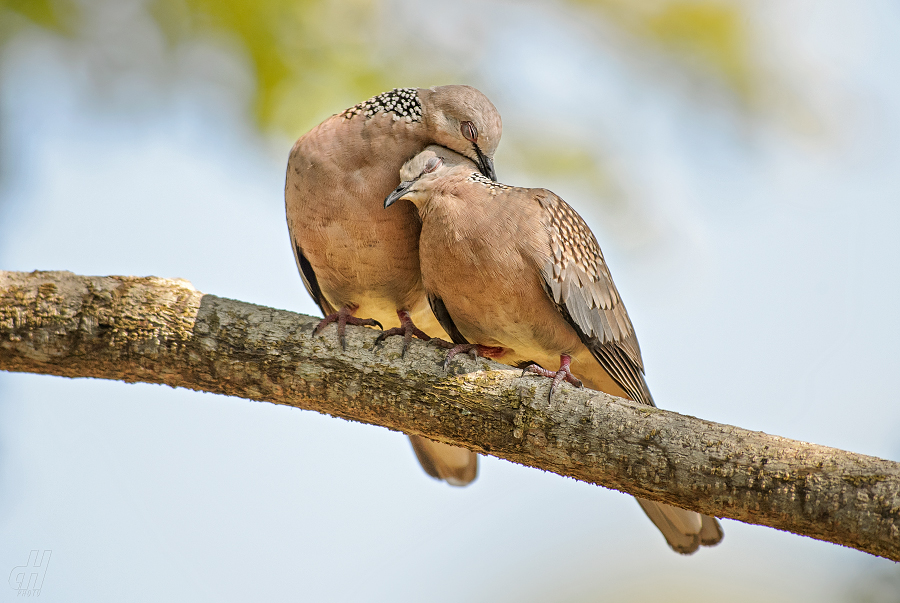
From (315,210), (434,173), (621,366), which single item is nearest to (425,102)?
(434,173)

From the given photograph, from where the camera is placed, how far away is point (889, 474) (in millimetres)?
2623

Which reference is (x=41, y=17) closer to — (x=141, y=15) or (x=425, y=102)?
(x=141, y=15)

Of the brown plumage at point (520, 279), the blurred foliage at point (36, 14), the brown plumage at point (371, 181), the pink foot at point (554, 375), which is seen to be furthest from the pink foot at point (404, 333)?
the blurred foliage at point (36, 14)

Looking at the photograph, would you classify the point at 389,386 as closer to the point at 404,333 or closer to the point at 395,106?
the point at 404,333

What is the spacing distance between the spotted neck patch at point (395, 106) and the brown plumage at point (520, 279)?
0.22 meters

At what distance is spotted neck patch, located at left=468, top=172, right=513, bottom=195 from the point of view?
4.00m

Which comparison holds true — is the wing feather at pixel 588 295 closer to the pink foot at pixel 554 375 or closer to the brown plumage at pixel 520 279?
the brown plumage at pixel 520 279

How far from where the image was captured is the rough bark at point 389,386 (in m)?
→ 2.87

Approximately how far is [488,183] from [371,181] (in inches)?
24.3

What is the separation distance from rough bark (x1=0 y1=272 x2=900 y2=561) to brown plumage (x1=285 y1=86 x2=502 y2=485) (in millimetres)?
718

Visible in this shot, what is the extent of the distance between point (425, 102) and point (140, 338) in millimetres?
1952

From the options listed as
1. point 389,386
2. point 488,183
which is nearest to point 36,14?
point 488,183

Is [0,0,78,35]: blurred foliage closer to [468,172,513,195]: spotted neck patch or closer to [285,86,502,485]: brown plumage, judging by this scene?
[285,86,502,485]: brown plumage

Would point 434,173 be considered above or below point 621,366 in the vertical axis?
above
